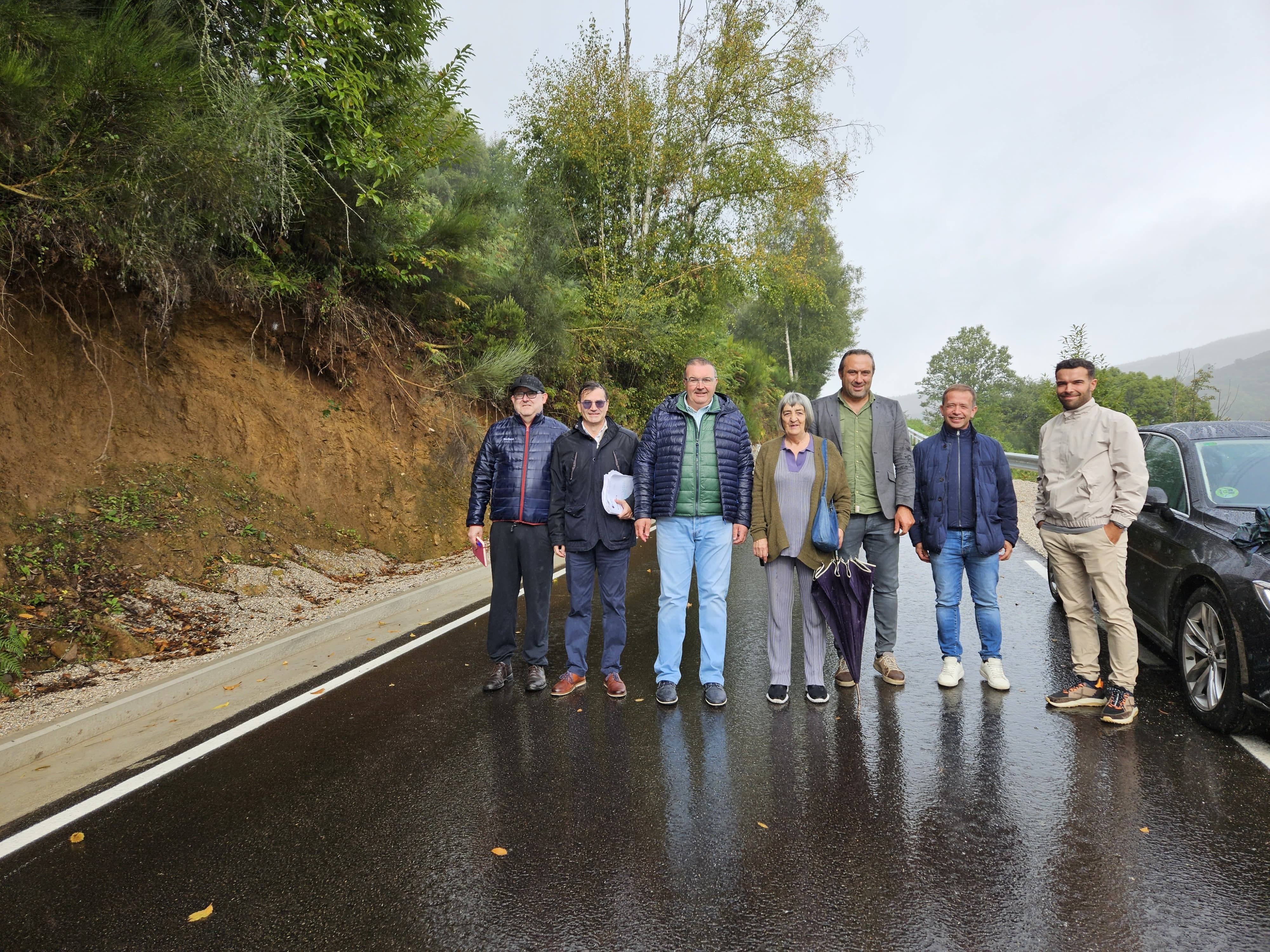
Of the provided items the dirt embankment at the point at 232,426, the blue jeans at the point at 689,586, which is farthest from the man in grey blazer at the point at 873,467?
the dirt embankment at the point at 232,426

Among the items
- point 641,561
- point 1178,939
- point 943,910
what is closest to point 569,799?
point 943,910

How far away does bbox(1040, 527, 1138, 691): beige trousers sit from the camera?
4.72 meters

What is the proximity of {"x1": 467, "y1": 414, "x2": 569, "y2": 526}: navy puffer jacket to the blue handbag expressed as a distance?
5.91ft

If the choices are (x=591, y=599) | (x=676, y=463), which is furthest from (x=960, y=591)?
(x=591, y=599)

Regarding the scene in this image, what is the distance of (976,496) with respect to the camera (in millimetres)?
5234

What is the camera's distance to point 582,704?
503cm

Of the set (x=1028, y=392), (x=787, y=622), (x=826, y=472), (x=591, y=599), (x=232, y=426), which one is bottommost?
(x=787, y=622)

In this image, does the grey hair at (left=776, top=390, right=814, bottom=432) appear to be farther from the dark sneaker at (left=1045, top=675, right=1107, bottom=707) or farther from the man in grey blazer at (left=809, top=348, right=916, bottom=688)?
the dark sneaker at (left=1045, top=675, right=1107, bottom=707)

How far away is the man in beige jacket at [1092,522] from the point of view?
4.75 m

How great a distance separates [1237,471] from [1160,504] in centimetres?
50

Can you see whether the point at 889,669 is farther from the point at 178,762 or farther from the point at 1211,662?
the point at 178,762

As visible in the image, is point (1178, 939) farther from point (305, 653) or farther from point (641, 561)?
point (641, 561)

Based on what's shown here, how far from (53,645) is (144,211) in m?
3.46

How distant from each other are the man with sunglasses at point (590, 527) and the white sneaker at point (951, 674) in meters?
2.13
